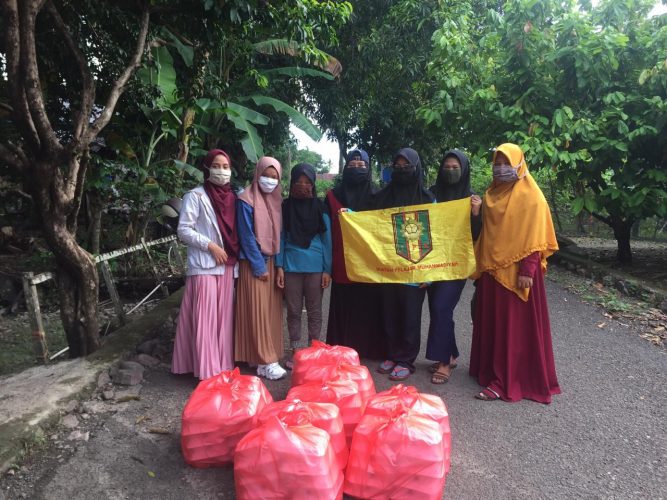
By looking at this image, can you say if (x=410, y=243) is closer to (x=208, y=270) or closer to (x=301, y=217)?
(x=301, y=217)

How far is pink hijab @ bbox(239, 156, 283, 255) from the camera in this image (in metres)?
3.43

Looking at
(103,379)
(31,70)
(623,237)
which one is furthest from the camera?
(623,237)

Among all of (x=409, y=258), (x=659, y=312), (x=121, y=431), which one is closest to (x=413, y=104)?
(x=659, y=312)

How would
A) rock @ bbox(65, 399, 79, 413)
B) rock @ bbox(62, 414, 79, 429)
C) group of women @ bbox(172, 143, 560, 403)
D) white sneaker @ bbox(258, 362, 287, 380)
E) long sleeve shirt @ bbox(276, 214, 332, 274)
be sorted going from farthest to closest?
long sleeve shirt @ bbox(276, 214, 332, 274)
white sneaker @ bbox(258, 362, 287, 380)
group of women @ bbox(172, 143, 560, 403)
rock @ bbox(65, 399, 79, 413)
rock @ bbox(62, 414, 79, 429)

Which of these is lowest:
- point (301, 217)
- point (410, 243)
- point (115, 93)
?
point (410, 243)

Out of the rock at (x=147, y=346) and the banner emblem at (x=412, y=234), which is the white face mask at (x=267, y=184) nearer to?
the banner emblem at (x=412, y=234)

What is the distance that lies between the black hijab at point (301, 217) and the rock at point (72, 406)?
1.81 meters

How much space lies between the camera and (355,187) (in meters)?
3.83

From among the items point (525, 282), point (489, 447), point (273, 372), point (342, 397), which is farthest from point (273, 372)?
point (525, 282)

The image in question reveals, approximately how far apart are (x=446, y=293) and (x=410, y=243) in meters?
0.46

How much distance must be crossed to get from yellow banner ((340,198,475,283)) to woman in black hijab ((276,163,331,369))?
7.5 inches

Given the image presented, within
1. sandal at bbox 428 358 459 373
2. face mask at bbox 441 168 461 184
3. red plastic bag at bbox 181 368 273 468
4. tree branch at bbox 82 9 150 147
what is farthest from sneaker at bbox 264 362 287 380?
tree branch at bbox 82 9 150 147

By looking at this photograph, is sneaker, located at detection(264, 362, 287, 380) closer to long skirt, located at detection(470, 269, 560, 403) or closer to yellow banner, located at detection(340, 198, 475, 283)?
yellow banner, located at detection(340, 198, 475, 283)

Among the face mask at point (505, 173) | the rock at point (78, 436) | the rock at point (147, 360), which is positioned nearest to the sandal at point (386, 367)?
the face mask at point (505, 173)
